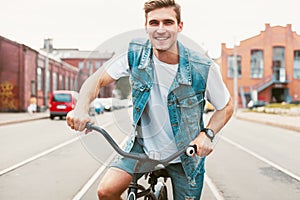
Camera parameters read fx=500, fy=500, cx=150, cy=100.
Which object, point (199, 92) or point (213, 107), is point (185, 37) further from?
point (213, 107)

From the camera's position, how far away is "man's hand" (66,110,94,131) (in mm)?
2688

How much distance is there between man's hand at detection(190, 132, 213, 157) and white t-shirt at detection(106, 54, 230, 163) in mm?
196

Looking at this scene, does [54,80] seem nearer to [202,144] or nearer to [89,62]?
[89,62]

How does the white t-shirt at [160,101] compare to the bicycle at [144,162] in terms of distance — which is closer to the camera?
the bicycle at [144,162]

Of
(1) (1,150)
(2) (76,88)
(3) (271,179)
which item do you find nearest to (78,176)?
(3) (271,179)

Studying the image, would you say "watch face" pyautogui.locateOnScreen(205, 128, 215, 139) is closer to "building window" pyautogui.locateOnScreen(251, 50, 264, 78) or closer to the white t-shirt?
the white t-shirt

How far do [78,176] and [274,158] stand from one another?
5.08 metres

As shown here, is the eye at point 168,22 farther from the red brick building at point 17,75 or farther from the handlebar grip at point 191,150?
the red brick building at point 17,75

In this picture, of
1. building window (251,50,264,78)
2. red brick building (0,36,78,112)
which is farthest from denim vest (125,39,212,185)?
building window (251,50,264,78)

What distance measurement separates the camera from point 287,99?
65.8m

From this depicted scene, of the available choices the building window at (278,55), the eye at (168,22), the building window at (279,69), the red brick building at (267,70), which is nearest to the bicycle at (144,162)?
the eye at (168,22)

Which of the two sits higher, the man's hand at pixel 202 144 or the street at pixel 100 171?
the man's hand at pixel 202 144

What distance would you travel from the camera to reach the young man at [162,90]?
280cm

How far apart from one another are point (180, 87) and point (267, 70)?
63.2 meters
